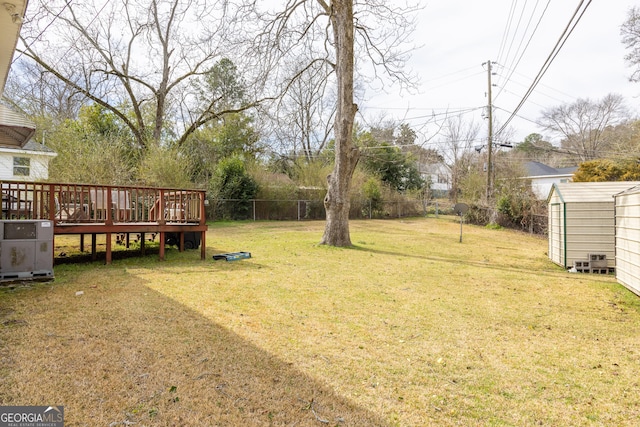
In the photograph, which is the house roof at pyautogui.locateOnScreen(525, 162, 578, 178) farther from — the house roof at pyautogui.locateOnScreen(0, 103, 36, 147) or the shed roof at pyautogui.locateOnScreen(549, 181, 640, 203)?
the house roof at pyautogui.locateOnScreen(0, 103, 36, 147)

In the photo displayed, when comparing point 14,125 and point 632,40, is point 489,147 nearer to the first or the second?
point 632,40

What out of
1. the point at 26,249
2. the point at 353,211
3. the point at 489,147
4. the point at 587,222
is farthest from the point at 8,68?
the point at 353,211

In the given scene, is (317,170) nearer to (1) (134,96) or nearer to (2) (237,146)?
(2) (237,146)

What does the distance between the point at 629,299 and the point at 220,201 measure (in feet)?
56.0

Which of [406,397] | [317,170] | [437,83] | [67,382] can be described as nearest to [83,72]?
[317,170]

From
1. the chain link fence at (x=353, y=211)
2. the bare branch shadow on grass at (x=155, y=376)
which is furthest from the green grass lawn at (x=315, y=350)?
the chain link fence at (x=353, y=211)

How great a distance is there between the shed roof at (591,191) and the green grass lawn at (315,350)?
2581 mm

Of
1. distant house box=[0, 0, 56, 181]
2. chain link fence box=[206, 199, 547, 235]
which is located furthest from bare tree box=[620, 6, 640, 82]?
distant house box=[0, 0, 56, 181]

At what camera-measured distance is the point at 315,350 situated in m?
3.21

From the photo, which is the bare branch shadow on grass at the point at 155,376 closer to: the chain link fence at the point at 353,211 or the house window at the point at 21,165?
the chain link fence at the point at 353,211

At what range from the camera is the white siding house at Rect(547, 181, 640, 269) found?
770 centimetres
